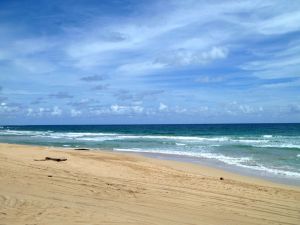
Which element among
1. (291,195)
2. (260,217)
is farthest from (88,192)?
(291,195)

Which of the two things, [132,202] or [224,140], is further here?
[224,140]

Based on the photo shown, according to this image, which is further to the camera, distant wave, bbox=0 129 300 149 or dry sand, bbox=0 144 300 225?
distant wave, bbox=0 129 300 149

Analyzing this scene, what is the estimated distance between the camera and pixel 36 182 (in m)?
8.93

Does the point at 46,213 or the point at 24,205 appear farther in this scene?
the point at 24,205

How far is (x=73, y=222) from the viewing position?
5.71 metres

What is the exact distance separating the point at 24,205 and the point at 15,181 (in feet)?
8.55

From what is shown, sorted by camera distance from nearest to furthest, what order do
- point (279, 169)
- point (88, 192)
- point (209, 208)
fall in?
1. point (209, 208)
2. point (88, 192)
3. point (279, 169)

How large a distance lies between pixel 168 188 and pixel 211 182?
245 centimetres

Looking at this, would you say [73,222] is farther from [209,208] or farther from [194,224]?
[209,208]

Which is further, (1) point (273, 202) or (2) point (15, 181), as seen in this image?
(2) point (15, 181)

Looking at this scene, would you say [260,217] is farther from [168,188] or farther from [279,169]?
[279,169]

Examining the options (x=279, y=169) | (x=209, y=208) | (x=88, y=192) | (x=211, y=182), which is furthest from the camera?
(x=279, y=169)

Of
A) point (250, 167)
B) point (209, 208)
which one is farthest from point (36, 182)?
point (250, 167)

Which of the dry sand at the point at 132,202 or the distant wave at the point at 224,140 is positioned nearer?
the dry sand at the point at 132,202
